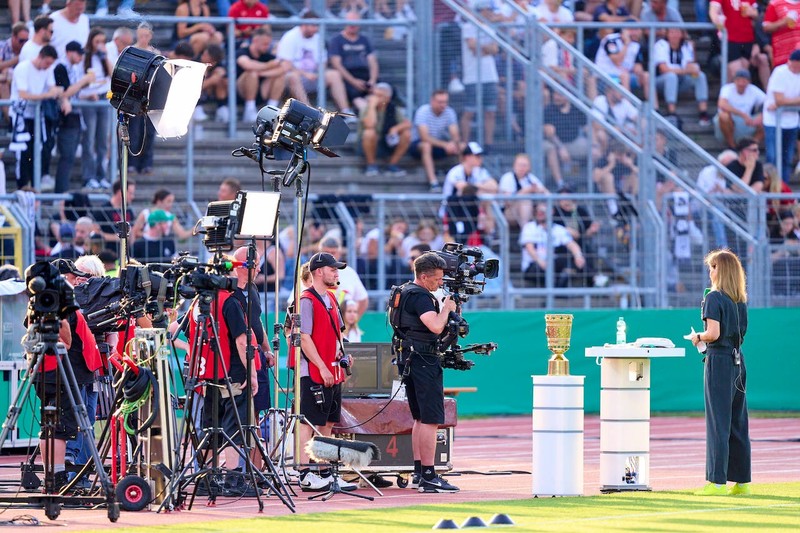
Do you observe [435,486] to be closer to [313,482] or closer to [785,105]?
[313,482]

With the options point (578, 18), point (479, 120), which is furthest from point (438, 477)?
point (578, 18)

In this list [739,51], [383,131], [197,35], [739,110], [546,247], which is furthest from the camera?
[739,51]

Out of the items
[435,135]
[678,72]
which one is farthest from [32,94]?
[678,72]

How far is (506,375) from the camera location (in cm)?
2306

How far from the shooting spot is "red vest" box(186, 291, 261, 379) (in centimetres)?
1277

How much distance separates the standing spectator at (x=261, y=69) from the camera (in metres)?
24.5

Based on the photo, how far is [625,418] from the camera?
13.9m

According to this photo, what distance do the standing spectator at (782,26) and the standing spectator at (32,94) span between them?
11976mm

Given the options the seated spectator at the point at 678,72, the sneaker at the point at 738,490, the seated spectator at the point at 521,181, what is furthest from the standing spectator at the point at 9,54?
the sneaker at the point at 738,490

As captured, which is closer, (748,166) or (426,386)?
(426,386)

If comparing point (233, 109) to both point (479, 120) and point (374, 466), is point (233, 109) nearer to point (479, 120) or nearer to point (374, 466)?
point (479, 120)

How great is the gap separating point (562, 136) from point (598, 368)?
11.1 feet

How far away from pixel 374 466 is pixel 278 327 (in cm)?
211

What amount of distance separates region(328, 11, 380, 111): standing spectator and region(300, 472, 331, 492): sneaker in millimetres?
12290
